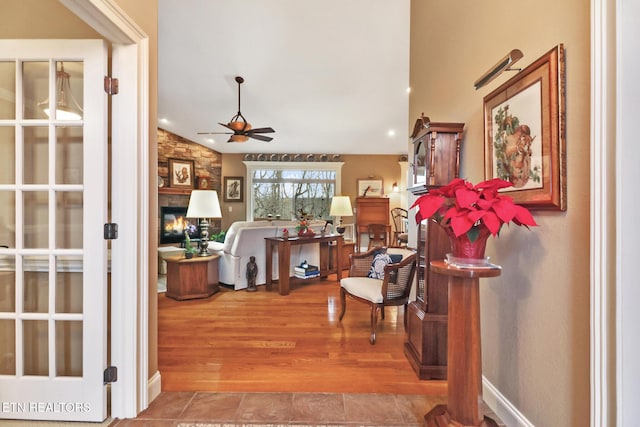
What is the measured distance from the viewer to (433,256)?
6.30 ft

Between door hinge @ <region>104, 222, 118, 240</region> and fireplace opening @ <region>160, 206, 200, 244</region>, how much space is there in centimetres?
455

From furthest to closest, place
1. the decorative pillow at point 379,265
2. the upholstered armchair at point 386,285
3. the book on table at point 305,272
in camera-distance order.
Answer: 1. the book on table at point 305,272
2. the decorative pillow at point 379,265
3. the upholstered armchair at point 386,285

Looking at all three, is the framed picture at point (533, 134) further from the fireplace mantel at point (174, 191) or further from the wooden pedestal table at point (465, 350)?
the fireplace mantel at point (174, 191)

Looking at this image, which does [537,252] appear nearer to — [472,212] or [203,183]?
[472,212]

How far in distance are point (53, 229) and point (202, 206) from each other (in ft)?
6.85

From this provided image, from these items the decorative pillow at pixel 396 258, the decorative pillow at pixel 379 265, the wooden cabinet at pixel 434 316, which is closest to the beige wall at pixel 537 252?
the wooden cabinet at pixel 434 316

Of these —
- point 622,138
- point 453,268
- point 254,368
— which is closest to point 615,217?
point 622,138

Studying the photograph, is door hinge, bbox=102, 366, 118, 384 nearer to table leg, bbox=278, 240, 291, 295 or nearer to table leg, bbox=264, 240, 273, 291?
table leg, bbox=278, 240, 291, 295

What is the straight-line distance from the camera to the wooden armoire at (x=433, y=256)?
1845mm

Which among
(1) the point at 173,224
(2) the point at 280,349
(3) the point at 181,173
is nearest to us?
(2) the point at 280,349

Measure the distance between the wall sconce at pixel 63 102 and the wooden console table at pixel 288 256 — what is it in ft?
8.89

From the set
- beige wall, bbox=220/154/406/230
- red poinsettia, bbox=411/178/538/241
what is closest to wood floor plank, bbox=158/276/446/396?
red poinsettia, bbox=411/178/538/241

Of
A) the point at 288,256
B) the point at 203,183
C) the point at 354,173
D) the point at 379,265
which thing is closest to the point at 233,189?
the point at 203,183

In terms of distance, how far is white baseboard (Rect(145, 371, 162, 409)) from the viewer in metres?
1.67
